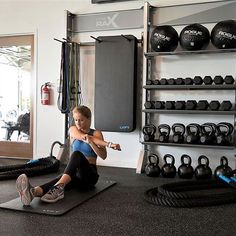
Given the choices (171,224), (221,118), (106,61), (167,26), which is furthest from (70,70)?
(171,224)

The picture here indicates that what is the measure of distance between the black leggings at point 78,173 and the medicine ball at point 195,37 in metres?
1.81

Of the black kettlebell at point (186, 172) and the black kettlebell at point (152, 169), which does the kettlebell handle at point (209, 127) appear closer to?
the black kettlebell at point (186, 172)

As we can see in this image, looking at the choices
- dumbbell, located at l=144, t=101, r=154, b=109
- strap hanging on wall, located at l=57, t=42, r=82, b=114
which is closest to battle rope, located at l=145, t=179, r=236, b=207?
dumbbell, located at l=144, t=101, r=154, b=109

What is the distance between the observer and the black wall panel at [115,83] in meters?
4.04

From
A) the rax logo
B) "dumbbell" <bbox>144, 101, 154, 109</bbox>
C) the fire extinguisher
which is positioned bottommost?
"dumbbell" <bbox>144, 101, 154, 109</bbox>

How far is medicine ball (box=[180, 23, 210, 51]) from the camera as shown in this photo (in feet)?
11.7

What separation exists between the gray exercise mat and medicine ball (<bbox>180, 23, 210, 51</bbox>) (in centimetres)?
195

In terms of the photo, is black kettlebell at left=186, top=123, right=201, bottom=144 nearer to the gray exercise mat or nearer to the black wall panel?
the black wall panel

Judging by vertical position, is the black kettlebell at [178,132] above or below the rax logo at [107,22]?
below

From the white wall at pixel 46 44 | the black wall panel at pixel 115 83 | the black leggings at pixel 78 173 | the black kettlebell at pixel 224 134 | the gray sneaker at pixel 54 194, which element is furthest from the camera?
the white wall at pixel 46 44

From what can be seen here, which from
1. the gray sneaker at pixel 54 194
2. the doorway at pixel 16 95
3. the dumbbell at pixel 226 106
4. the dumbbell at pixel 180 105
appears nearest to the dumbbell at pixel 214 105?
the dumbbell at pixel 226 106

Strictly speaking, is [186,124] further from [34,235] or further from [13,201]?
[34,235]

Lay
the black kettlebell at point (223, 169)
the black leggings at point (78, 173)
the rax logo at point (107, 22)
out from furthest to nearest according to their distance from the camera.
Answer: the rax logo at point (107, 22) < the black kettlebell at point (223, 169) < the black leggings at point (78, 173)

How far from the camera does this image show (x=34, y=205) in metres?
2.45
